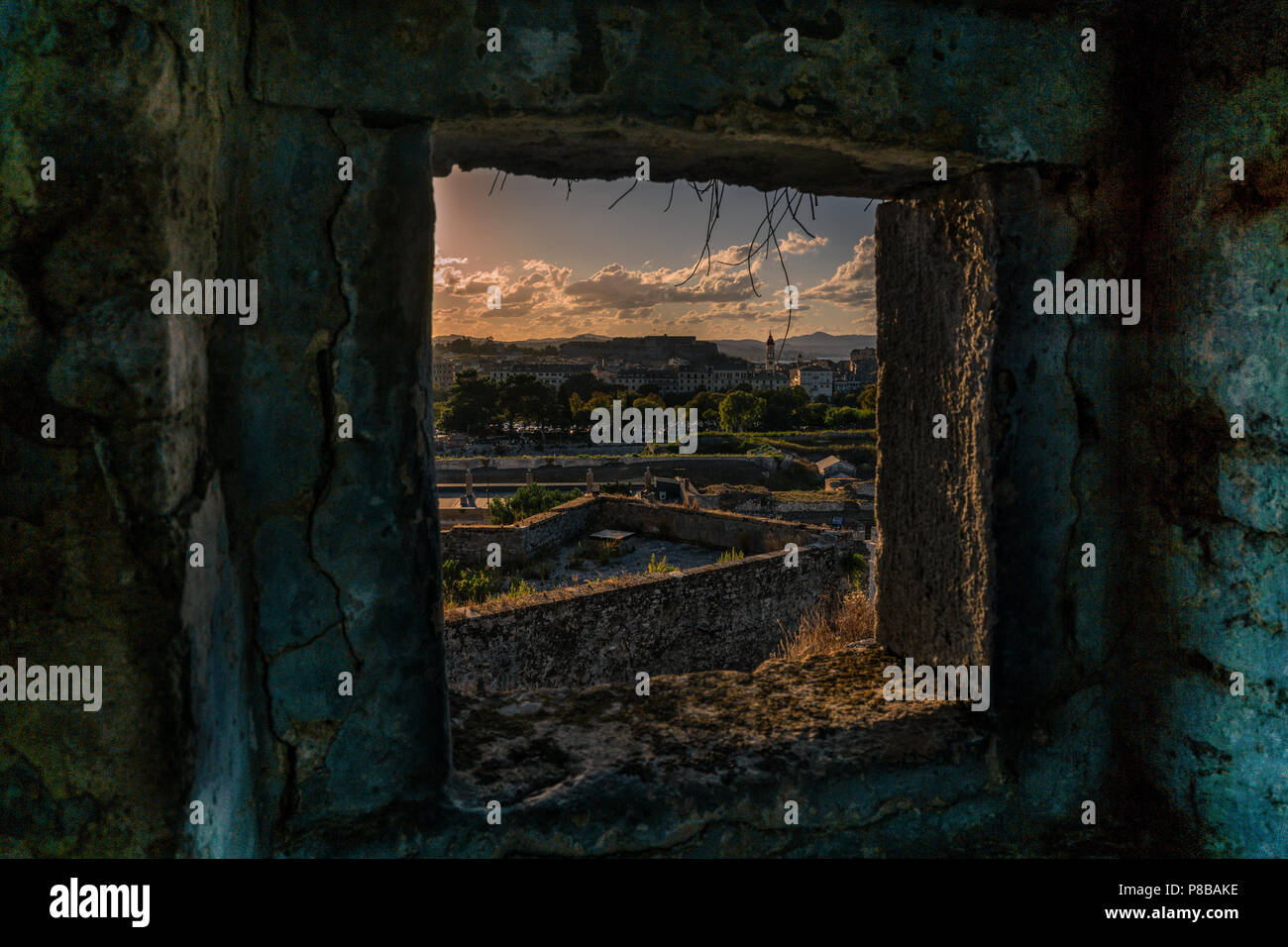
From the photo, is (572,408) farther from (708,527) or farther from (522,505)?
(708,527)

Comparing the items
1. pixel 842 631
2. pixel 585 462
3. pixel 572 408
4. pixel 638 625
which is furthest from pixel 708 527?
pixel 572 408

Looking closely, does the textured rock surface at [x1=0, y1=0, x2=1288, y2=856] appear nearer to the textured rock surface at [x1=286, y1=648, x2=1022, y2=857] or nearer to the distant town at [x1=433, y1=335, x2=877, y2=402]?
the textured rock surface at [x1=286, y1=648, x2=1022, y2=857]

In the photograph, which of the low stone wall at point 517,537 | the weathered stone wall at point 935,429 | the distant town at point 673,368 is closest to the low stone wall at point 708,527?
the low stone wall at point 517,537

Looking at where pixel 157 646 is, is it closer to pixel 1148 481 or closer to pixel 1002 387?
pixel 1002 387

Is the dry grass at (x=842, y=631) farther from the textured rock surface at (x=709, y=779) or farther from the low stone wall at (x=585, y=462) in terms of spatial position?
the low stone wall at (x=585, y=462)

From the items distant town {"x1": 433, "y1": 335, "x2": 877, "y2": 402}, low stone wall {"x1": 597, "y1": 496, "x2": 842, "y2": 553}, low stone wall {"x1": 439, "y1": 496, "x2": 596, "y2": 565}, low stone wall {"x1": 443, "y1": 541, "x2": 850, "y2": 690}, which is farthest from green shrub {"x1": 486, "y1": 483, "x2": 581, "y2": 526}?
distant town {"x1": 433, "y1": 335, "x2": 877, "y2": 402}

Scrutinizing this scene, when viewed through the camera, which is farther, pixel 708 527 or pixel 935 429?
pixel 708 527
